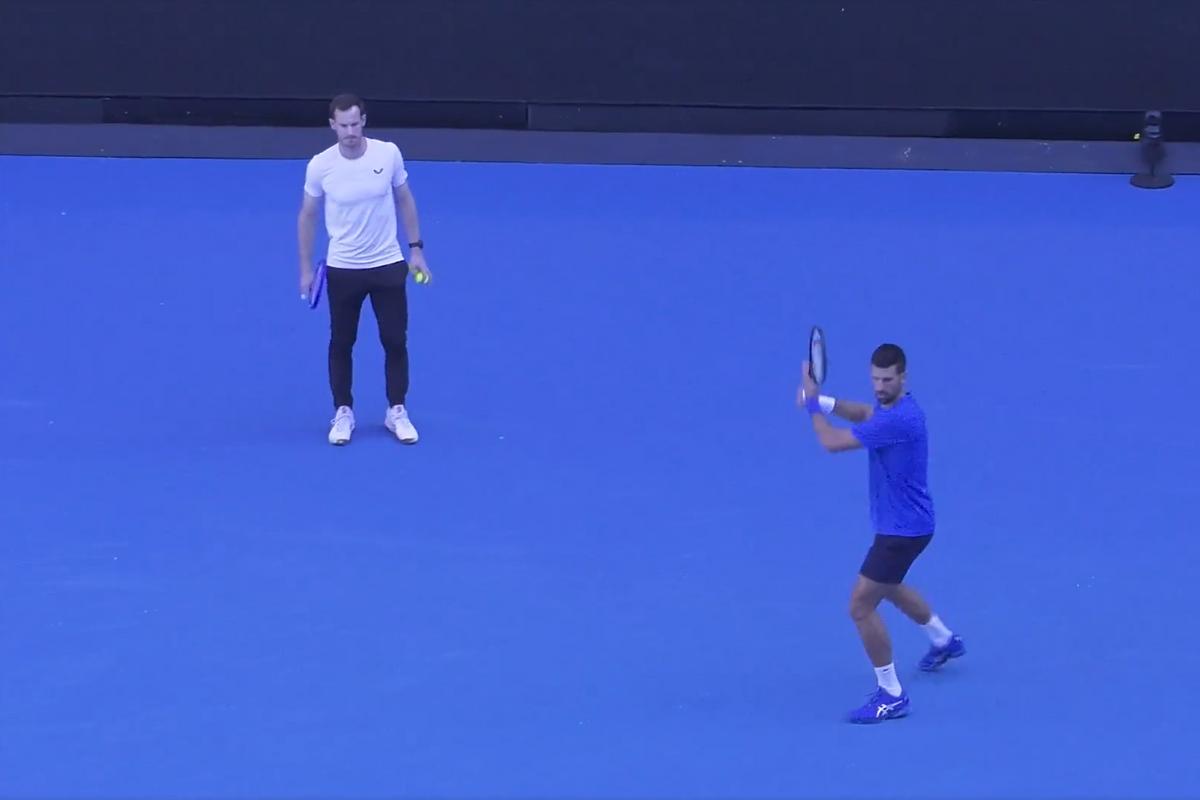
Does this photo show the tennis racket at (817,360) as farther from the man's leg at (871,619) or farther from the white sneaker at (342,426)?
the white sneaker at (342,426)

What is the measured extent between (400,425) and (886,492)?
370 cm

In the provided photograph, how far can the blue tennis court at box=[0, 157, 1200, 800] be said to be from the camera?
711cm

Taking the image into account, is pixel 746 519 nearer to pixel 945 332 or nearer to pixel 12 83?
pixel 945 332

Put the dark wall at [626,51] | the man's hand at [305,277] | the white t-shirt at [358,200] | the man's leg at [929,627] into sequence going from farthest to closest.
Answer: the dark wall at [626,51], the man's hand at [305,277], the white t-shirt at [358,200], the man's leg at [929,627]

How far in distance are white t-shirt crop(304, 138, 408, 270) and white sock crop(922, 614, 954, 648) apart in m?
3.74

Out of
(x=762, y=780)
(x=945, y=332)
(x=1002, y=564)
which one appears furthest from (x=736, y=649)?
(x=945, y=332)

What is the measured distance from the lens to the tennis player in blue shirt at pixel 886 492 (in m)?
6.95

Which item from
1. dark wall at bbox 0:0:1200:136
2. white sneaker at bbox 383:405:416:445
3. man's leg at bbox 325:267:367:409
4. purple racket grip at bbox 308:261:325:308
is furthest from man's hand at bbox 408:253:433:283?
dark wall at bbox 0:0:1200:136

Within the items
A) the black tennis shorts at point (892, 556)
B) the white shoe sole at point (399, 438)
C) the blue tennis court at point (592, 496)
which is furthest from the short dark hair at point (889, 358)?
the white shoe sole at point (399, 438)

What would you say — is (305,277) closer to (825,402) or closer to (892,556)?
(825,402)

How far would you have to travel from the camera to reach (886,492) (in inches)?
279

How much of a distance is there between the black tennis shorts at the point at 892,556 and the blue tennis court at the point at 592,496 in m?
0.64

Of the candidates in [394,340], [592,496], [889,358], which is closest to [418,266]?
[394,340]

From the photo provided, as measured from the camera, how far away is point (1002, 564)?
8.59 metres
